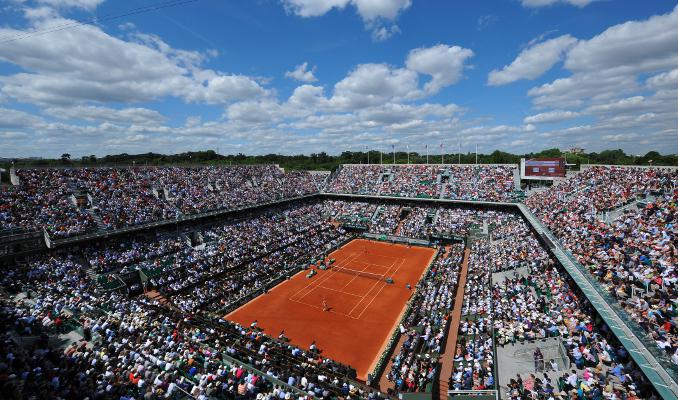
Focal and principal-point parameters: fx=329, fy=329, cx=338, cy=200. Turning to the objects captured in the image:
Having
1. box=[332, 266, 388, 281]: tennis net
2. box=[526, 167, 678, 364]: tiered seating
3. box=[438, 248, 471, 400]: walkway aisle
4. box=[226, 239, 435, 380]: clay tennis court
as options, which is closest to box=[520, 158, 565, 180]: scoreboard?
box=[526, 167, 678, 364]: tiered seating

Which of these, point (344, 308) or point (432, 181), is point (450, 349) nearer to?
point (344, 308)

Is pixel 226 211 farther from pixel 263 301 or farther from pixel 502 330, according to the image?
pixel 502 330

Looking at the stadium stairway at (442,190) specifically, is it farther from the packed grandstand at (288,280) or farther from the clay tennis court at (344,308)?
the clay tennis court at (344,308)

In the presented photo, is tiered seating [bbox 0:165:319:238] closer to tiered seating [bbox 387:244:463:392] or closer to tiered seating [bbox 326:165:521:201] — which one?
tiered seating [bbox 326:165:521:201]

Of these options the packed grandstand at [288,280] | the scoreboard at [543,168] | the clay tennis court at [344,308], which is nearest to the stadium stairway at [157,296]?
the packed grandstand at [288,280]

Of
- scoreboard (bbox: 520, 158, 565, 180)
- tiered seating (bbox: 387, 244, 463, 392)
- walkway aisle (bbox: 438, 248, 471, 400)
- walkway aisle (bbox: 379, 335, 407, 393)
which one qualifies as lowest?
walkway aisle (bbox: 379, 335, 407, 393)

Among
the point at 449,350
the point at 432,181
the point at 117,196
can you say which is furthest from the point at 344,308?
the point at 432,181

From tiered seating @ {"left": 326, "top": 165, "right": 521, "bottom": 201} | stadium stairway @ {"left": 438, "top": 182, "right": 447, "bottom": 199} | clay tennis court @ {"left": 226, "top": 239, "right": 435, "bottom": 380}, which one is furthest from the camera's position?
stadium stairway @ {"left": 438, "top": 182, "right": 447, "bottom": 199}

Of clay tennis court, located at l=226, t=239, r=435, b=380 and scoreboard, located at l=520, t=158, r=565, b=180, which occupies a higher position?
scoreboard, located at l=520, t=158, r=565, b=180
